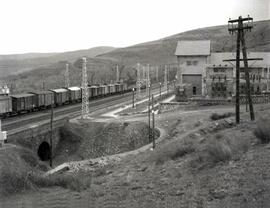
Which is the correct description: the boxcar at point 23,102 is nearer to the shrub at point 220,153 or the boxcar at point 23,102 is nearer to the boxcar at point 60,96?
the boxcar at point 60,96

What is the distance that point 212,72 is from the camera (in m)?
57.8

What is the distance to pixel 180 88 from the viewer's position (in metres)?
59.5

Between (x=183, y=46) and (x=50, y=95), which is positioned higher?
(x=183, y=46)

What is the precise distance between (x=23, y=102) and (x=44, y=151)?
897 centimetres

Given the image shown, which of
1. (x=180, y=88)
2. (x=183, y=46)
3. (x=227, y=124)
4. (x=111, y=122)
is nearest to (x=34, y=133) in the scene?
(x=111, y=122)

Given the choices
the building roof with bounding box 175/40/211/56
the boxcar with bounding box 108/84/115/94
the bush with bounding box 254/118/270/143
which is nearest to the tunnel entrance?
the bush with bounding box 254/118/270/143

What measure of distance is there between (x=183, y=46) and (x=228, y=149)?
54.5m

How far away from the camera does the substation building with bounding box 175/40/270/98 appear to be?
56.9 m

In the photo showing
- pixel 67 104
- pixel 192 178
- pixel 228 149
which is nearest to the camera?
pixel 192 178

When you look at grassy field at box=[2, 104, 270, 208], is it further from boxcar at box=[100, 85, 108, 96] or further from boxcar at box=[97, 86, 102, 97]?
boxcar at box=[100, 85, 108, 96]

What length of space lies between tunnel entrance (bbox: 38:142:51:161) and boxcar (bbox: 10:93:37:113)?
24.4 feet

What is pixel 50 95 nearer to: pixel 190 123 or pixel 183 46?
pixel 190 123

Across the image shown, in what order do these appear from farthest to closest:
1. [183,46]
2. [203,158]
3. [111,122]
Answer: [183,46]
[111,122]
[203,158]

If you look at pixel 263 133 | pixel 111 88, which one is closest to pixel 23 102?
pixel 263 133
